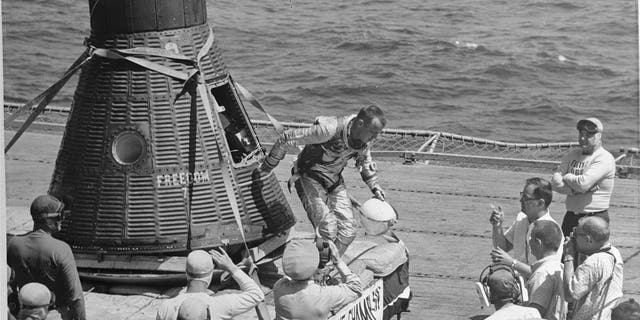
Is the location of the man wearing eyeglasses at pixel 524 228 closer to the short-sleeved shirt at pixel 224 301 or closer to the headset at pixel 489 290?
the headset at pixel 489 290

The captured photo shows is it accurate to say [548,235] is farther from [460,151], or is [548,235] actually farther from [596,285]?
[460,151]

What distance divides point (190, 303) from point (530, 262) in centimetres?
278

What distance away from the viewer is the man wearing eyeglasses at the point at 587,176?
9.49 meters

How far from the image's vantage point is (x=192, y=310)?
6.78 metres

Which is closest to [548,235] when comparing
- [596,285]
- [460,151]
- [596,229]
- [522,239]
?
[596,229]

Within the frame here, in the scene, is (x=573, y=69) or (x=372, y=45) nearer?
(x=573, y=69)

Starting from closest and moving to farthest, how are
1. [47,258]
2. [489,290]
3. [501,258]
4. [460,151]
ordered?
[489,290], [47,258], [501,258], [460,151]

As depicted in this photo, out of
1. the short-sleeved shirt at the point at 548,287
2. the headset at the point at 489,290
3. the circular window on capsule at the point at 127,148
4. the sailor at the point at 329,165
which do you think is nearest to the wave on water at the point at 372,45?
the sailor at the point at 329,165

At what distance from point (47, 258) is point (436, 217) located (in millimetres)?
5162

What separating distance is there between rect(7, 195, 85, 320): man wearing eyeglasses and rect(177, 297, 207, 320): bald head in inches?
56.5

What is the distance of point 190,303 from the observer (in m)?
6.82

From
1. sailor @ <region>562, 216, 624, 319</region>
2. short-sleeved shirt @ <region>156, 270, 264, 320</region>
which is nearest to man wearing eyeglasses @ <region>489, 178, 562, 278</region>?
sailor @ <region>562, 216, 624, 319</region>

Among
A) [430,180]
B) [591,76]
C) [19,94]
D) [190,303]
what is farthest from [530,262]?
[591,76]

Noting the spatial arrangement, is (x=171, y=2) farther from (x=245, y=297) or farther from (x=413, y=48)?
(x=413, y=48)
